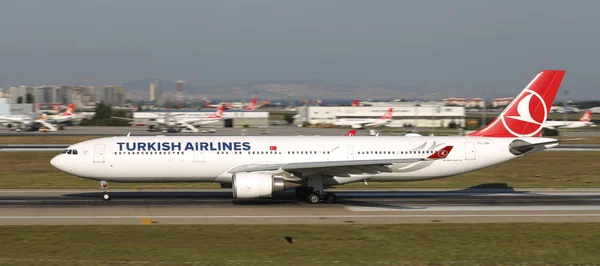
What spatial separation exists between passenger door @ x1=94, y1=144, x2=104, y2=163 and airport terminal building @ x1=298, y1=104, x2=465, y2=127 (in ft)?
364

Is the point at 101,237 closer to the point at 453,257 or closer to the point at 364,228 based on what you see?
the point at 364,228

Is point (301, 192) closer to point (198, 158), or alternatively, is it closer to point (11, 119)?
point (198, 158)

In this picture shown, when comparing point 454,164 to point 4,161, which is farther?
point 4,161

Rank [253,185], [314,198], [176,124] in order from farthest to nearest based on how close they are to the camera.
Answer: [176,124], [314,198], [253,185]

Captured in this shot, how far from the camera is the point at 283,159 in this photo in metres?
33.5

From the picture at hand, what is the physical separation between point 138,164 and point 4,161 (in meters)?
24.8

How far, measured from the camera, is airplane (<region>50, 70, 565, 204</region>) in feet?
105

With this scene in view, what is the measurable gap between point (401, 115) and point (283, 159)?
395ft

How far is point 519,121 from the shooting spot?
36.3m

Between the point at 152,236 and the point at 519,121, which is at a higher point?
the point at 519,121

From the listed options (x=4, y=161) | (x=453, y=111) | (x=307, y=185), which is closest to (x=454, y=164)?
(x=307, y=185)

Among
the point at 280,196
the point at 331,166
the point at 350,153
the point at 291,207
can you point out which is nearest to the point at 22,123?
the point at 280,196

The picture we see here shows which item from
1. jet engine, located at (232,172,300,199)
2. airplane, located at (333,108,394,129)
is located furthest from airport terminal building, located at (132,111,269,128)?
jet engine, located at (232,172,300,199)

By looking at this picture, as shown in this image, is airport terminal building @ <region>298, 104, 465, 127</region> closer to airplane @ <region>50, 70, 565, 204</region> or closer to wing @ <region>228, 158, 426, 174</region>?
airplane @ <region>50, 70, 565, 204</region>
